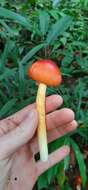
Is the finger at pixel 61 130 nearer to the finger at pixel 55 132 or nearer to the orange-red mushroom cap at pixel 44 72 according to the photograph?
the finger at pixel 55 132

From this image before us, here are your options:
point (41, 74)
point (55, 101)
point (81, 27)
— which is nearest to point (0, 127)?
point (55, 101)

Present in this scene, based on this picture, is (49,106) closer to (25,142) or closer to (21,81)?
(25,142)

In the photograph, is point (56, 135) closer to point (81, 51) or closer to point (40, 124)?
point (40, 124)

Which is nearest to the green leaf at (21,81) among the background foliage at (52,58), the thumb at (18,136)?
the background foliage at (52,58)

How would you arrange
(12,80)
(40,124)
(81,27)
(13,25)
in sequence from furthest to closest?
(81,27)
(13,25)
(12,80)
(40,124)

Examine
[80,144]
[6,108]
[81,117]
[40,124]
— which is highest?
[40,124]

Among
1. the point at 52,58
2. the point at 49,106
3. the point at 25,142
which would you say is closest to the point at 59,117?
the point at 49,106
